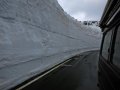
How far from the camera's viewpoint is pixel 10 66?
929cm

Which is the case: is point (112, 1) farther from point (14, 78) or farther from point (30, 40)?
point (30, 40)

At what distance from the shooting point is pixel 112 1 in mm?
4066

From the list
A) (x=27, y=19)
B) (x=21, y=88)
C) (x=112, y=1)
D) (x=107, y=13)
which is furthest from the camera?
(x=27, y=19)

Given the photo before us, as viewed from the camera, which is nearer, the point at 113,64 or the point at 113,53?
the point at 113,64

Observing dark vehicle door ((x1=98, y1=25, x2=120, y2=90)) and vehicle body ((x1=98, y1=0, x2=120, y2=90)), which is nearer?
dark vehicle door ((x1=98, y1=25, x2=120, y2=90))

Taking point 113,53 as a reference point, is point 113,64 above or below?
below

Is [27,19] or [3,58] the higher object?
[27,19]

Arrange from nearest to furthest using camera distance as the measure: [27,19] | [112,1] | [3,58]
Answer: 1. [112,1]
2. [3,58]
3. [27,19]

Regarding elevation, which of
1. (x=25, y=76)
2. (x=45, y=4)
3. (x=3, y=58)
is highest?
(x=45, y=4)

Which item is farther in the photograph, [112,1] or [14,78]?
[14,78]

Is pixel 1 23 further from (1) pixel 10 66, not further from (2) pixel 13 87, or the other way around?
(2) pixel 13 87

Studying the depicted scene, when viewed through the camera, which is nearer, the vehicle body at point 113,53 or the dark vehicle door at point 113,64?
the dark vehicle door at point 113,64

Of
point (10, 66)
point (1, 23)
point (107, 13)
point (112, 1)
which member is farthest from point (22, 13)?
point (112, 1)

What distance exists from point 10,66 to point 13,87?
1.11m
